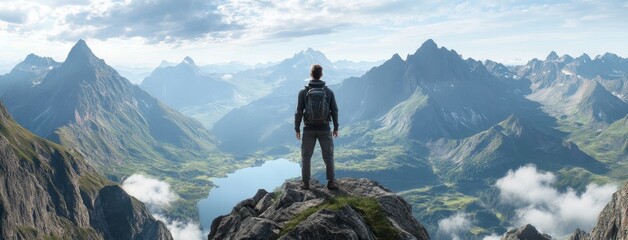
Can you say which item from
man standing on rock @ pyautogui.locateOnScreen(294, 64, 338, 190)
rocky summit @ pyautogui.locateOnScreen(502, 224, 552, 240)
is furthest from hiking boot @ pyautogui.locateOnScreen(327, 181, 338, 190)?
rocky summit @ pyautogui.locateOnScreen(502, 224, 552, 240)

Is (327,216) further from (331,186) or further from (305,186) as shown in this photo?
(305,186)

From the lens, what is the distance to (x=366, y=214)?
2406 centimetres

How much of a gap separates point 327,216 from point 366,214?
9.51ft

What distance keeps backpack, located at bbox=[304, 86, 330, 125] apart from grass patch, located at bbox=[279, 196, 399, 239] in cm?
475

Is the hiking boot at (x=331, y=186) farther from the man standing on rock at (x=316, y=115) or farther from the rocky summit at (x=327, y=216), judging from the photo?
the man standing on rock at (x=316, y=115)

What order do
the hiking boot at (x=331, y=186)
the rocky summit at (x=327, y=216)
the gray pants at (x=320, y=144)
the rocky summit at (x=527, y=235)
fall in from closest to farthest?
the rocky summit at (x=327, y=216) < the gray pants at (x=320, y=144) < the hiking boot at (x=331, y=186) < the rocky summit at (x=527, y=235)

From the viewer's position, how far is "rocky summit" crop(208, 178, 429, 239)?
21781 mm

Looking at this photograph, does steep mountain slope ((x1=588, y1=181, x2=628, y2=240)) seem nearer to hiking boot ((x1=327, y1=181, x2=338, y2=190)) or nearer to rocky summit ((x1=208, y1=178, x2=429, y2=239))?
rocky summit ((x1=208, y1=178, x2=429, y2=239))

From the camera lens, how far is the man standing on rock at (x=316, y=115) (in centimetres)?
2638

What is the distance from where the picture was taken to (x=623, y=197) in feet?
339

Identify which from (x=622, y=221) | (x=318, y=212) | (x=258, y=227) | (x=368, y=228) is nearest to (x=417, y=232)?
(x=368, y=228)

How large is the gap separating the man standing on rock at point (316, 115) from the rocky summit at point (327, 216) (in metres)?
2.08

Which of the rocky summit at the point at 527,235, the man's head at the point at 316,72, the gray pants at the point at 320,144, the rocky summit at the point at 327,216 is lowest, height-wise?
the rocky summit at the point at 527,235

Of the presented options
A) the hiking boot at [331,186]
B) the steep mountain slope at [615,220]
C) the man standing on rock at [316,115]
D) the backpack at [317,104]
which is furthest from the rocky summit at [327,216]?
the steep mountain slope at [615,220]
